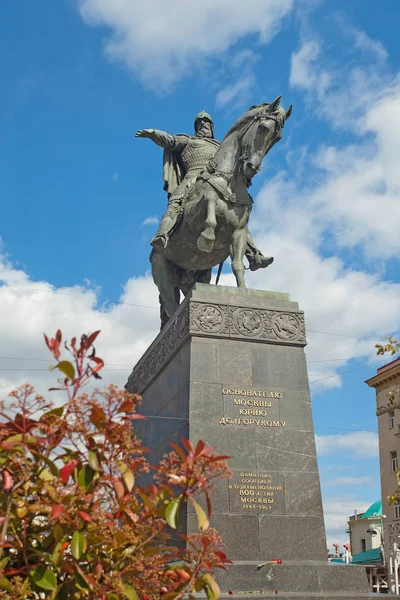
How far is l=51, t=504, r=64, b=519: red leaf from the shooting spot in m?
3.65

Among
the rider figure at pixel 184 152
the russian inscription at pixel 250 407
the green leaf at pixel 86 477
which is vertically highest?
the rider figure at pixel 184 152

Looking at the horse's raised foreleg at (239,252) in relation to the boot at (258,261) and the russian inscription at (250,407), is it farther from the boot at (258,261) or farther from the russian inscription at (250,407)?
the russian inscription at (250,407)

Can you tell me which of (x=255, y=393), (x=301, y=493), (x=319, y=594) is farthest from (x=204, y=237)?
(x=319, y=594)

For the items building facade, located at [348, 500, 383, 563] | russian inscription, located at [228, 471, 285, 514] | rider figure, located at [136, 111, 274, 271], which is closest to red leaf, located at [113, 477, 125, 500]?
russian inscription, located at [228, 471, 285, 514]

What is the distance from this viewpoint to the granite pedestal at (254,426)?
9422 millimetres

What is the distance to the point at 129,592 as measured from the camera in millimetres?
3947

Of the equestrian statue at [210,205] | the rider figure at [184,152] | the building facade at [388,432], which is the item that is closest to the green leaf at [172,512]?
the equestrian statue at [210,205]

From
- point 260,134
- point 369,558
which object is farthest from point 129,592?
point 369,558

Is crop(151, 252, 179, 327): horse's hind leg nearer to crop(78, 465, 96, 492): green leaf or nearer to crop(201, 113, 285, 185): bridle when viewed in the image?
crop(201, 113, 285, 185): bridle

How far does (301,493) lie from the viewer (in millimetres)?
10406

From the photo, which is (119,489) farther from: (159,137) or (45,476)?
(159,137)

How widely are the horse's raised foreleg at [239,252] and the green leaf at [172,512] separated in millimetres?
8549

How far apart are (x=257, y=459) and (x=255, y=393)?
43.2 inches

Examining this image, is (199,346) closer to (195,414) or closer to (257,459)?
(195,414)
